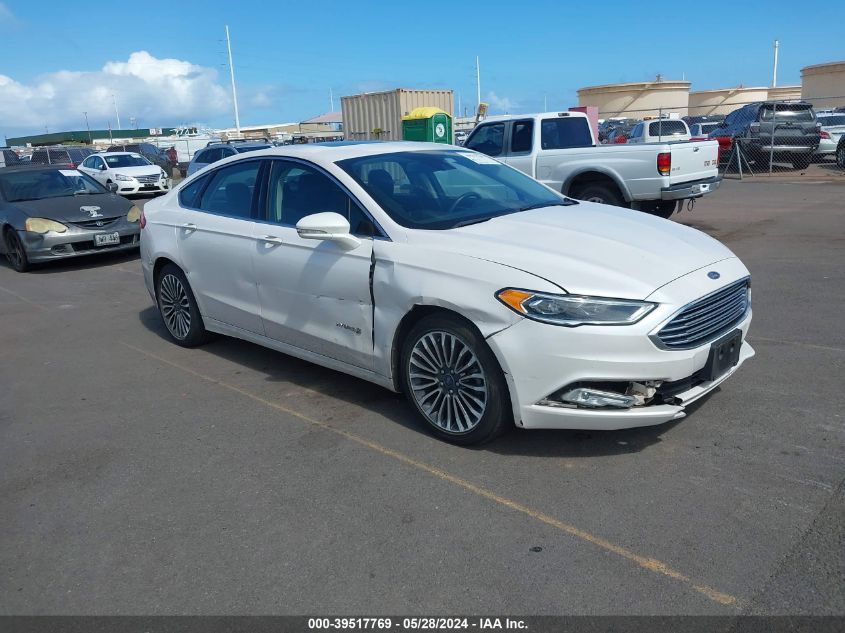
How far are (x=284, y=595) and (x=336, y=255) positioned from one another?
7.20 ft

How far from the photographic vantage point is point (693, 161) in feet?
34.2

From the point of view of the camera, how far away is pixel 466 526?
3.27m

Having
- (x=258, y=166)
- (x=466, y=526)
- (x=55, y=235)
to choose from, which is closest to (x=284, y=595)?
(x=466, y=526)

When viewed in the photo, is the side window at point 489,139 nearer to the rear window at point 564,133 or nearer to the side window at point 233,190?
the rear window at point 564,133

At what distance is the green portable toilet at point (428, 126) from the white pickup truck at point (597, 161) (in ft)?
16.5

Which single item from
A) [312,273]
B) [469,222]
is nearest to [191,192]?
[312,273]

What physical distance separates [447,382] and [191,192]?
129 inches

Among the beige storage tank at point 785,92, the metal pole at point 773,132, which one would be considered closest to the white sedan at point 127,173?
the metal pole at point 773,132

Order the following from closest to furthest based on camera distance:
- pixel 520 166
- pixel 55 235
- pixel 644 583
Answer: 1. pixel 644 583
2. pixel 55 235
3. pixel 520 166

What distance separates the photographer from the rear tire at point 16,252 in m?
10.4

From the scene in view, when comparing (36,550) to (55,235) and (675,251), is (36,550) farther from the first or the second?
(55,235)

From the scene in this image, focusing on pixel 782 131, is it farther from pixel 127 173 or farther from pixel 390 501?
pixel 390 501

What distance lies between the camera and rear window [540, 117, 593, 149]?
11.6 m

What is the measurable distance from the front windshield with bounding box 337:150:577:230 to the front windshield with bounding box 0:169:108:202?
8360 mm
